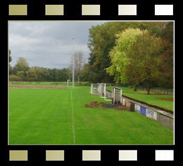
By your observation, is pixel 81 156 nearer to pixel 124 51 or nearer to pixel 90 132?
pixel 90 132

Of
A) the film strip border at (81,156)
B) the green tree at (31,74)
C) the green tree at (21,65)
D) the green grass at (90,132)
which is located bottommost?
the green grass at (90,132)

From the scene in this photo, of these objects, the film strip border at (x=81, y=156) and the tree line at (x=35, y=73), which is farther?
→ the tree line at (x=35, y=73)

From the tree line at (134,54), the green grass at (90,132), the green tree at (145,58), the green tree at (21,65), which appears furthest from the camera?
the green tree at (21,65)

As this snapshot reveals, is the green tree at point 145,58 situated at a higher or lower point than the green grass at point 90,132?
higher

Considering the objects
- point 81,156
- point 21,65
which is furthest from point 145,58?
point 81,156

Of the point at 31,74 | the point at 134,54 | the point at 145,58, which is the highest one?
the point at 134,54

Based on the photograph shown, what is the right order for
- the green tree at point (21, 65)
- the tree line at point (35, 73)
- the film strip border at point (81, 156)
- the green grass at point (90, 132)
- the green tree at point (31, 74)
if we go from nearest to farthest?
the film strip border at point (81, 156) < the green grass at point (90, 132) < the tree line at point (35, 73) < the green tree at point (31, 74) < the green tree at point (21, 65)

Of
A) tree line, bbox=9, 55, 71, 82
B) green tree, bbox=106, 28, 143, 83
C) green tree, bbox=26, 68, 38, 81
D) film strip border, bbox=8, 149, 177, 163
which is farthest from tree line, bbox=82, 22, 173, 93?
film strip border, bbox=8, 149, 177, 163

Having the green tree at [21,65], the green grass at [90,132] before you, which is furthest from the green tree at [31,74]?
the green grass at [90,132]

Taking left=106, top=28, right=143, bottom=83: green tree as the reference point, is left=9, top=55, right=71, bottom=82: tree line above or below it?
below

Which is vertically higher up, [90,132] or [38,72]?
[38,72]

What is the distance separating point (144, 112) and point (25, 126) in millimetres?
5275

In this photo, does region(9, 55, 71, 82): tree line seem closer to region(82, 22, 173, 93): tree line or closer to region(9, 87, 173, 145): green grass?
region(82, 22, 173, 93): tree line

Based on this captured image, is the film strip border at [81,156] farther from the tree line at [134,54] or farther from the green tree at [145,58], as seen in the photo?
the green tree at [145,58]
